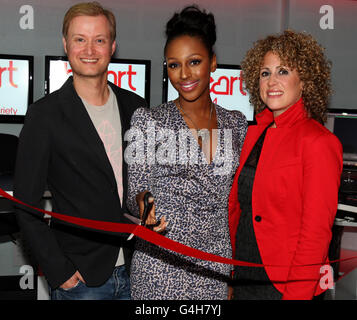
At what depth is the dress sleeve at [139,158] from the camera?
1461mm

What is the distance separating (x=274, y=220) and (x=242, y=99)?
2.64m

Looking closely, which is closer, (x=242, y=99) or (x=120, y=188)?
(x=120, y=188)

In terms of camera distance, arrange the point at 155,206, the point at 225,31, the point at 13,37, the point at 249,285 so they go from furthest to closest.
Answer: the point at 225,31
the point at 13,37
the point at 249,285
the point at 155,206

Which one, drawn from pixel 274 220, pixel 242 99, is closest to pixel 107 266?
pixel 274 220

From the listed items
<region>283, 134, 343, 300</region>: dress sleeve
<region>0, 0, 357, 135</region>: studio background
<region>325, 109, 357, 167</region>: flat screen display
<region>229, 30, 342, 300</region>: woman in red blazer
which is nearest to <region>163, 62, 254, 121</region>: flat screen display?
<region>0, 0, 357, 135</region>: studio background

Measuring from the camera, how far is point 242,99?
4000 mm

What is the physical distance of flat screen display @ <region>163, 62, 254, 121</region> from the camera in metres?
3.94

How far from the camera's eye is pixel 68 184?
1605 millimetres

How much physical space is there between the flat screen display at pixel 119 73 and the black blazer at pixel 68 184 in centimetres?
219

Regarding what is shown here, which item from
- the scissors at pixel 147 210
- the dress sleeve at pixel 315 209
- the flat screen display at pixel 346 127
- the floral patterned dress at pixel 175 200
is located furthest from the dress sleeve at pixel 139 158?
the flat screen display at pixel 346 127

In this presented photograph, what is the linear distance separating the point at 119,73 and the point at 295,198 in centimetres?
268

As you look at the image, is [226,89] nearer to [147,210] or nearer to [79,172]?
[79,172]

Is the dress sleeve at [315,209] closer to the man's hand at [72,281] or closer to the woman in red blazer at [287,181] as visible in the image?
the woman in red blazer at [287,181]
